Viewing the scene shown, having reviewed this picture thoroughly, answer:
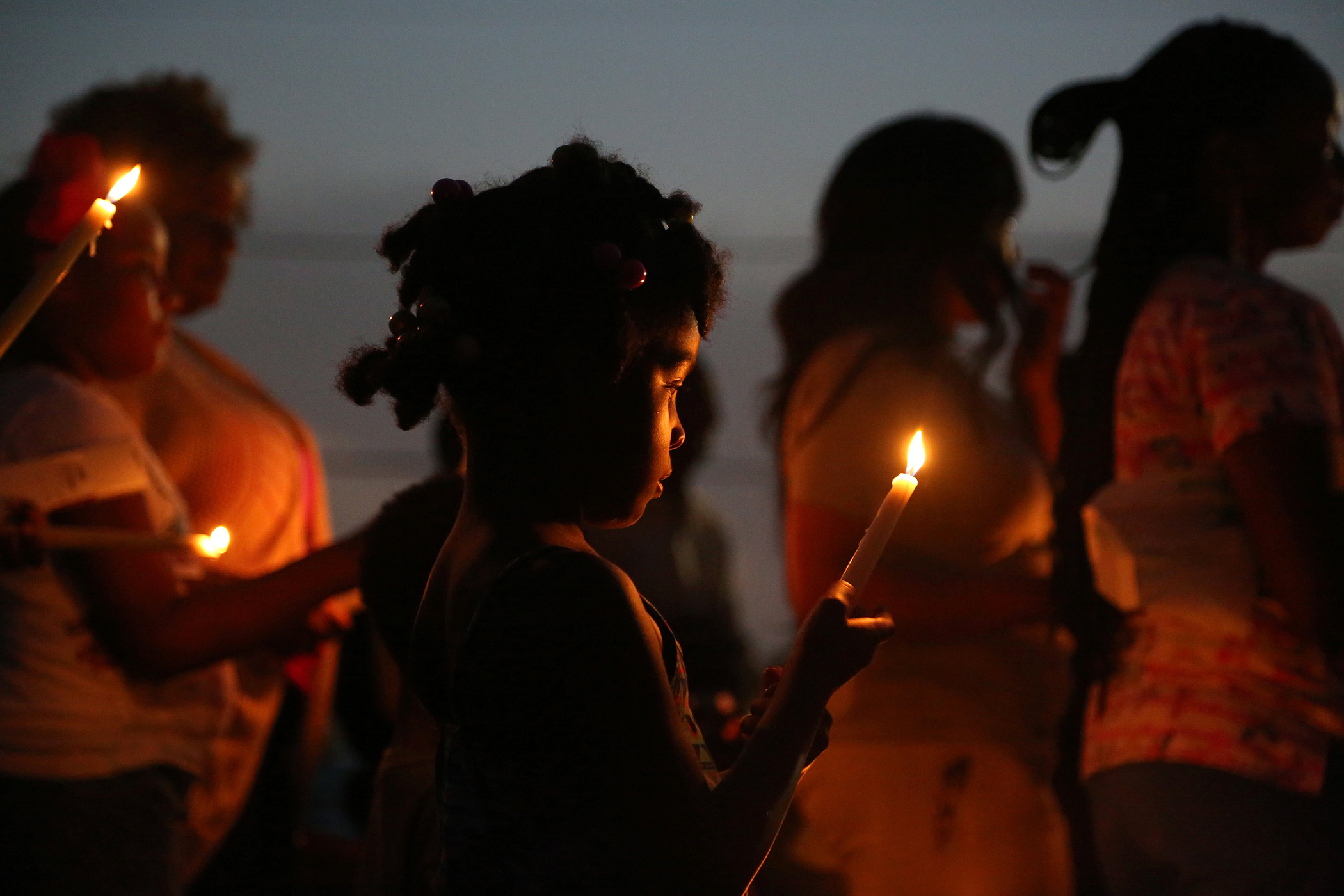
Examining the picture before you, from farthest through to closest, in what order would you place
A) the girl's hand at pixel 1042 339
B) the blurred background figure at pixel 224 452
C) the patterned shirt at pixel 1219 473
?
1. the girl's hand at pixel 1042 339
2. the blurred background figure at pixel 224 452
3. the patterned shirt at pixel 1219 473

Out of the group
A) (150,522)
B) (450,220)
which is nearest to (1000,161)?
(450,220)

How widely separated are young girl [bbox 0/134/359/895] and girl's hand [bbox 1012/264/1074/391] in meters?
1.28

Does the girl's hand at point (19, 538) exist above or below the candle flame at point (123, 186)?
below

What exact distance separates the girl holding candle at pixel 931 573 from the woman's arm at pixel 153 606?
2.34ft

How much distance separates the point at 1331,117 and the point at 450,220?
1.36 m

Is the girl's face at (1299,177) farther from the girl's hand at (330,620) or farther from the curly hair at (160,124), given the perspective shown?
the curly hair at (160,124)

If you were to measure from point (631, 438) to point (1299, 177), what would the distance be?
1.24 meters

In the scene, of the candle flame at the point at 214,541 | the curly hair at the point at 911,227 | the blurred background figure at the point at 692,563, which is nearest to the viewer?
the candle flame at the point at 214,541

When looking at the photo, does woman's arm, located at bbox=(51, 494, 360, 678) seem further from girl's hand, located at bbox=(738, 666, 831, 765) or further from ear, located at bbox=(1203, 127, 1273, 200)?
ear, located at bbox=(1203, 127, 1273, 200)

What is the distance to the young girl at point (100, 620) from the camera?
177 cm

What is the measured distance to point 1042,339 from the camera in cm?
253

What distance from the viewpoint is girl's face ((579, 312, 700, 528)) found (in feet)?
3.71

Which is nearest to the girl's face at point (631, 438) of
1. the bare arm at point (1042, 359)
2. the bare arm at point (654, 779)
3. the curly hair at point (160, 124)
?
the bare arm at point (654, 779)

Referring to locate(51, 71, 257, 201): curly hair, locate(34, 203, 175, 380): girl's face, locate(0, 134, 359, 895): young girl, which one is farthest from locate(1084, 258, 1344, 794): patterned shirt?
locate(51, 71, 257, 201): curly hair
